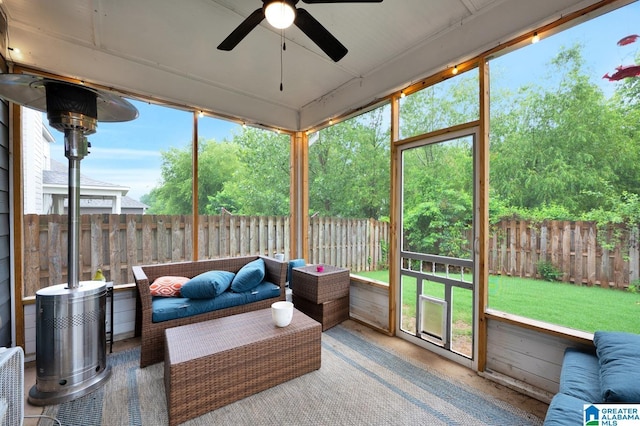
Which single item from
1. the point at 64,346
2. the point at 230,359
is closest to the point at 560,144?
the point at 230,359

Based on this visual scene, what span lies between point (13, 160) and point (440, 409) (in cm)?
406

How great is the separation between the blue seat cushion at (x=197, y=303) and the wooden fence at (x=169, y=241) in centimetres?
81

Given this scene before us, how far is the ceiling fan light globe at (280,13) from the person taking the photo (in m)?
1.69

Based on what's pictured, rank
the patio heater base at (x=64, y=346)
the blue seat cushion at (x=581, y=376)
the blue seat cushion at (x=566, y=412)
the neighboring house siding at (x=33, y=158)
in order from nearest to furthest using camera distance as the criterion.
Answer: the blue seat cushion at (x=566, y=412) → the blue seat cushion at (x=581, y=376) → the patio heater base at (x=64, y=346) → the neighboring house siding at (x=33, y=158)

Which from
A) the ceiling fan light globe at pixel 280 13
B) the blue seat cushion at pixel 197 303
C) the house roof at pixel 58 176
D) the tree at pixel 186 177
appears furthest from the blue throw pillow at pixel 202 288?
the ceiling fan light globe at pixel 280 13

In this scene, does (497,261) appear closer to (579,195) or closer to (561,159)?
(579,195)

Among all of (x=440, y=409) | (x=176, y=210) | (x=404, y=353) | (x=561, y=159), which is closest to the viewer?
(x=440, y=409)

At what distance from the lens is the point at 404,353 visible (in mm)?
2631

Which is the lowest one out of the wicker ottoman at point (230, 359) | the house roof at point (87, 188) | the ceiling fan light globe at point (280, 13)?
the wicker ottoman at point (230, 359)

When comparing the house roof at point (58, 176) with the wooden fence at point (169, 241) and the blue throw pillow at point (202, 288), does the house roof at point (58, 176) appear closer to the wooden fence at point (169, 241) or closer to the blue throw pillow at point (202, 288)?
the wooden fence at point (169, 241)

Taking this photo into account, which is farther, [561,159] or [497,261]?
[497,261]

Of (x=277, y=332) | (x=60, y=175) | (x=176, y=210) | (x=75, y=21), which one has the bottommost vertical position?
(x=277, y=332)

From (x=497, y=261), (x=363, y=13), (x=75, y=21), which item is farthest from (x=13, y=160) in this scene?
(x=497, y=261)

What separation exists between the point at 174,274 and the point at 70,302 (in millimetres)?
1067
